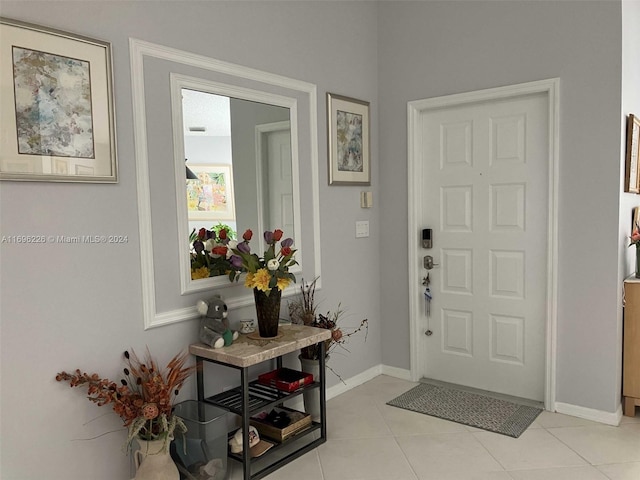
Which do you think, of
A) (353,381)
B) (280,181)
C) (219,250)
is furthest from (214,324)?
(353,381)

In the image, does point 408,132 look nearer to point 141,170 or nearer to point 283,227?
point 283,227

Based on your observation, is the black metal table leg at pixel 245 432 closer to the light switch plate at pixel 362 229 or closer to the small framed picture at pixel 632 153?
the light switch plate at pixel 362 229

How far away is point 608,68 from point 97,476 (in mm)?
3313

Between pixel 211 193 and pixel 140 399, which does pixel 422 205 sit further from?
pixel 140 399

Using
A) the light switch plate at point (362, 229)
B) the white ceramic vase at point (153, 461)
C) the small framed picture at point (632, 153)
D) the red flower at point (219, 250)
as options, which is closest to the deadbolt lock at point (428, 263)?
the light switch plate at point (362, 229)

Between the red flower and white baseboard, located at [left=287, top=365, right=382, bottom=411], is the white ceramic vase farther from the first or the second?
white baseboard, located at [left=287, top=365, right=382, bottom=411]

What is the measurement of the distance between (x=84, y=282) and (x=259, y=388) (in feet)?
3.56

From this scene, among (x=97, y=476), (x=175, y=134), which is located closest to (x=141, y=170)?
(x=175, y=134)

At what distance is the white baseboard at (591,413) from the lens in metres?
2.99

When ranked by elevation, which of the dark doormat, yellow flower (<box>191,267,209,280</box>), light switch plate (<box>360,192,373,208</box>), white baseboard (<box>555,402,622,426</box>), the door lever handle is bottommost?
the dark doormat

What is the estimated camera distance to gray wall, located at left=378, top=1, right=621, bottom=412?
9.53 feet

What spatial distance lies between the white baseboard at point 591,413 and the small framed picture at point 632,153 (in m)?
1.31

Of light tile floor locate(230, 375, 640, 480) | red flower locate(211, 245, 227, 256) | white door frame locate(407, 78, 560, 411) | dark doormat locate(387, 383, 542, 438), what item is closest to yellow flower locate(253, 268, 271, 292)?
red flower locate(211, 245, 227, 256)

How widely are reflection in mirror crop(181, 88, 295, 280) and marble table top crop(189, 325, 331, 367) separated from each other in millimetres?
387
